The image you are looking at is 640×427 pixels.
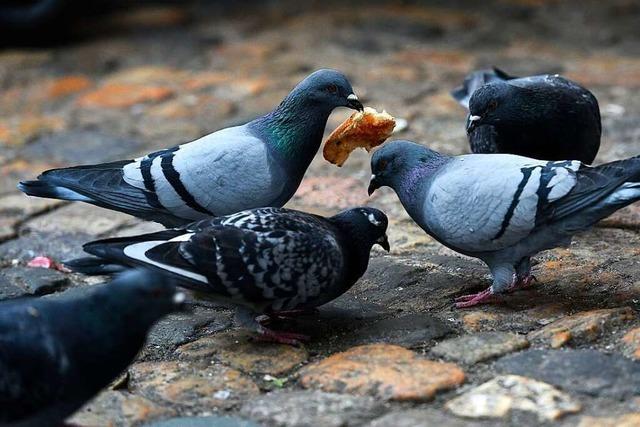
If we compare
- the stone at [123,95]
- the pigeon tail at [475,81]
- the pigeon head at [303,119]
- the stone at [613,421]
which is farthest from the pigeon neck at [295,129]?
the stone at [123,95]

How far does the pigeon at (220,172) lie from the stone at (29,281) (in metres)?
0.47

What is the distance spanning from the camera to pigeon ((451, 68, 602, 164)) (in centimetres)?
509

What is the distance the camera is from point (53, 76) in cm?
902

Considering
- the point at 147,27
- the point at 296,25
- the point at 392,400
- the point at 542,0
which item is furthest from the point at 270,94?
the point at 392,400

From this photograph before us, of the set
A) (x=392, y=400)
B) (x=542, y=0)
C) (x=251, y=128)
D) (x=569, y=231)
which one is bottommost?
(x=392, y=400)

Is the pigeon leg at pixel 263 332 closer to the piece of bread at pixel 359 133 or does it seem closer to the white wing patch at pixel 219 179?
the white wing patch at pixel 219 179

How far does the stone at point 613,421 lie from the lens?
3.26 m

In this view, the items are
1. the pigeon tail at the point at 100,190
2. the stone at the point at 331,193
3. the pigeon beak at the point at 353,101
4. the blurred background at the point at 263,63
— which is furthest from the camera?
the blurred background at the point at 263,63

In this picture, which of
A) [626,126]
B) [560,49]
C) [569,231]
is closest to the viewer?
[569,231]

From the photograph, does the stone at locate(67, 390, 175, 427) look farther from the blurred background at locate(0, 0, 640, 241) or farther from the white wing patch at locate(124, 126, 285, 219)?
the blurred background at locate(0, 0, 640, 241)

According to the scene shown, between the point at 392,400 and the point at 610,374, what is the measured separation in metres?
0.79

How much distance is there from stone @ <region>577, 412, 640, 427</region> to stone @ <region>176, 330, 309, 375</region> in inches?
46.8

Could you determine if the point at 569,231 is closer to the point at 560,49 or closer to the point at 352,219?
the point at 352,219

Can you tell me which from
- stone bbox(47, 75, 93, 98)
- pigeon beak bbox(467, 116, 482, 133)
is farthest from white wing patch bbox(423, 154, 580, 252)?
stone bbox(47, 75, 93, 98)
